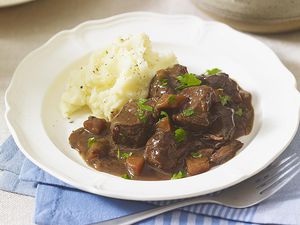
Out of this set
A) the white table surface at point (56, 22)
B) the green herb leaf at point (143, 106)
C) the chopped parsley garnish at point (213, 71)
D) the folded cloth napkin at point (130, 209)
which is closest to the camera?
the folded cloth napkin at point (130, 209)

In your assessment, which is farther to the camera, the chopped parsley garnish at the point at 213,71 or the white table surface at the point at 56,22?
the white table surface at the point at 56,22

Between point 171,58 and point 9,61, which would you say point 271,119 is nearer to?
point 171,58

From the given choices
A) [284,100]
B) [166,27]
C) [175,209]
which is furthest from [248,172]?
[166,27]

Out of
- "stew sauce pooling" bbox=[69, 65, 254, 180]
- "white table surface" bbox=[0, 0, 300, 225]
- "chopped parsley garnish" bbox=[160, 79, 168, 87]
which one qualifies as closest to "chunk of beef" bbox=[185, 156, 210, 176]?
"stew sauce pooling" bbox=[69, 65, 254, 180]

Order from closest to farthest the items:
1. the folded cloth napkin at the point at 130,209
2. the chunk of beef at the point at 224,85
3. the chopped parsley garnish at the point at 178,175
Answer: the folded cloth napkin at the point at 130,209 → the chopped parsley garnish at the point at 178,175 → the chunk of beef at the point at 224,85

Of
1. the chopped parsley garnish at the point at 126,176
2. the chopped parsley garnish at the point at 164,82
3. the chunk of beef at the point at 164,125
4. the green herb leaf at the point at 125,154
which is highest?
the chopped parsley garnish at the point at 164,82

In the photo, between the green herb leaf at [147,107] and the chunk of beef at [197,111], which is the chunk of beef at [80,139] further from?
the chunk of beef at [197,111]

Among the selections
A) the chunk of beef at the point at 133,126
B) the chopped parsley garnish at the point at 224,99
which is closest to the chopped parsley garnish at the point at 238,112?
the chopped parsley garnish at the point at 224,99
